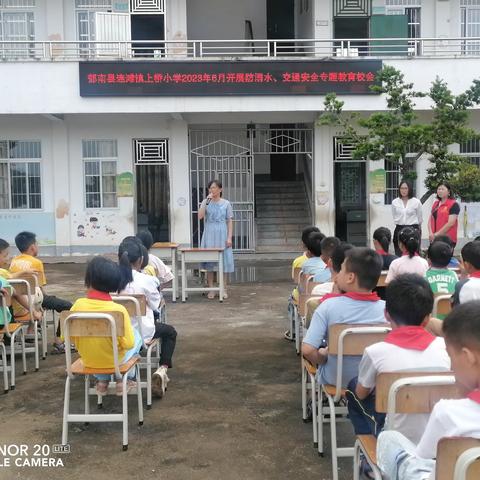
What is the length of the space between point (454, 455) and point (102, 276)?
2414 millimetres

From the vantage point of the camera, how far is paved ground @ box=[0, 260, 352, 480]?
3215 mm

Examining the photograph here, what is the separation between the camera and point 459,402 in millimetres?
1695

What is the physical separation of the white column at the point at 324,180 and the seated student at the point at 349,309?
9943mm

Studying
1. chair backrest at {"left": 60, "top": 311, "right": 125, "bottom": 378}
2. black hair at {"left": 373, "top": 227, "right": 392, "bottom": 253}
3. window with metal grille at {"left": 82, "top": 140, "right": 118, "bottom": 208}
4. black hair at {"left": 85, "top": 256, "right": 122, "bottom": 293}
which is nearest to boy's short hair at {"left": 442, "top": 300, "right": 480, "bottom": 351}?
chair backrest at {"left": 60, "top": 311, "right": 125, "bottom": 378}

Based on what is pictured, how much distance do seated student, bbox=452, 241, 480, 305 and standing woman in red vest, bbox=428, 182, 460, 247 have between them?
3.60 meters

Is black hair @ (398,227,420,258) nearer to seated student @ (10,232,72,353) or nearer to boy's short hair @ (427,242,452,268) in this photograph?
boy's short hair @ (427,242,452,268)

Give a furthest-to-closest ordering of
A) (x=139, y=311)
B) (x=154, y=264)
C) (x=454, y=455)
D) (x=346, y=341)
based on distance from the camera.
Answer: (x=154, y=264), (x=139, y=311), (x=346, y=341), (x=454, y=455)

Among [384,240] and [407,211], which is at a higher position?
[407,211]

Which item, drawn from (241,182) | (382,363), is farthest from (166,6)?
(382,363)

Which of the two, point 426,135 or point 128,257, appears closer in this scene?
point 128,257

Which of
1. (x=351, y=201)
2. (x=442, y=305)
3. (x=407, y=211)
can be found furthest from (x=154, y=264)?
(x=351, y=201)

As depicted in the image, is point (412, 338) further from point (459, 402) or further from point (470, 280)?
point (470, 280)

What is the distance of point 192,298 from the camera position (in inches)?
325

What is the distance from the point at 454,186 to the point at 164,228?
6.69m
